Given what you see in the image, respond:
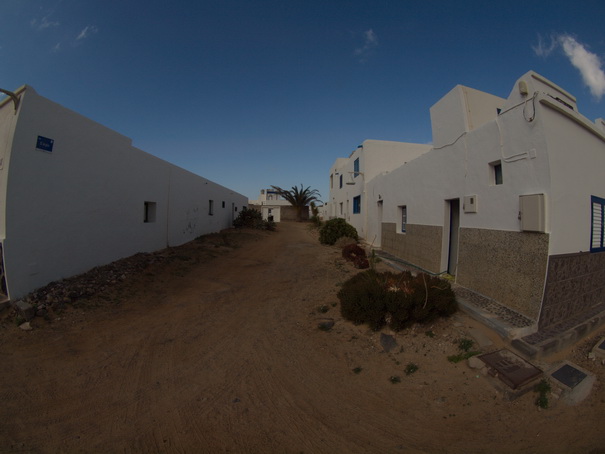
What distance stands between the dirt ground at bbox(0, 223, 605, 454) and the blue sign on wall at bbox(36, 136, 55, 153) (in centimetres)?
298

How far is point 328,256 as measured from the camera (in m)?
9.10

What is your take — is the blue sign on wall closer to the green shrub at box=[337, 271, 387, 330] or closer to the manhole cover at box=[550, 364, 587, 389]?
the green shrub at box=[337, 271, 387, 330]

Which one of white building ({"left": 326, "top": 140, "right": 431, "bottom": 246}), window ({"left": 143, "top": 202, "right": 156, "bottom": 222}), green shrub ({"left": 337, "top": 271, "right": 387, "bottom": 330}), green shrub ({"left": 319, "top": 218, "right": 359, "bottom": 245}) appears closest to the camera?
green shrub ({"left": 337, "top": 271, "right": 387, "bottom": 330})

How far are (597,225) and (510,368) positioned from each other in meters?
3.86

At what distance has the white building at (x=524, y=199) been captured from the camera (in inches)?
140

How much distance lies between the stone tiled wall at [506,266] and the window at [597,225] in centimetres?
170

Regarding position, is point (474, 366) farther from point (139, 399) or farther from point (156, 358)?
point (156, 358)

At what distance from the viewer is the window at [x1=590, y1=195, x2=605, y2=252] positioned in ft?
14.4

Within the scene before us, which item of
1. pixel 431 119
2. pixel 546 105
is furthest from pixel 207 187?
pixel 546 105

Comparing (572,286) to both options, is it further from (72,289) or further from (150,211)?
(150,211)

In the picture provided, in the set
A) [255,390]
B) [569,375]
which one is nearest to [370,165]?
[569,375]

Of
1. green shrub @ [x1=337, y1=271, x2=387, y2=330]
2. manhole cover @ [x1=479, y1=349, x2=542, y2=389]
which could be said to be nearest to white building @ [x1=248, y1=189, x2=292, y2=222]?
green shrub @ [x1=337, y1=271, x2=387, y2=330]

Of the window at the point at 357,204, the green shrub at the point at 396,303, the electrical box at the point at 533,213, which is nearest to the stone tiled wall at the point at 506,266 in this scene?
the electrical box at the point at 533,213

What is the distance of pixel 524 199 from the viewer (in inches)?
146
